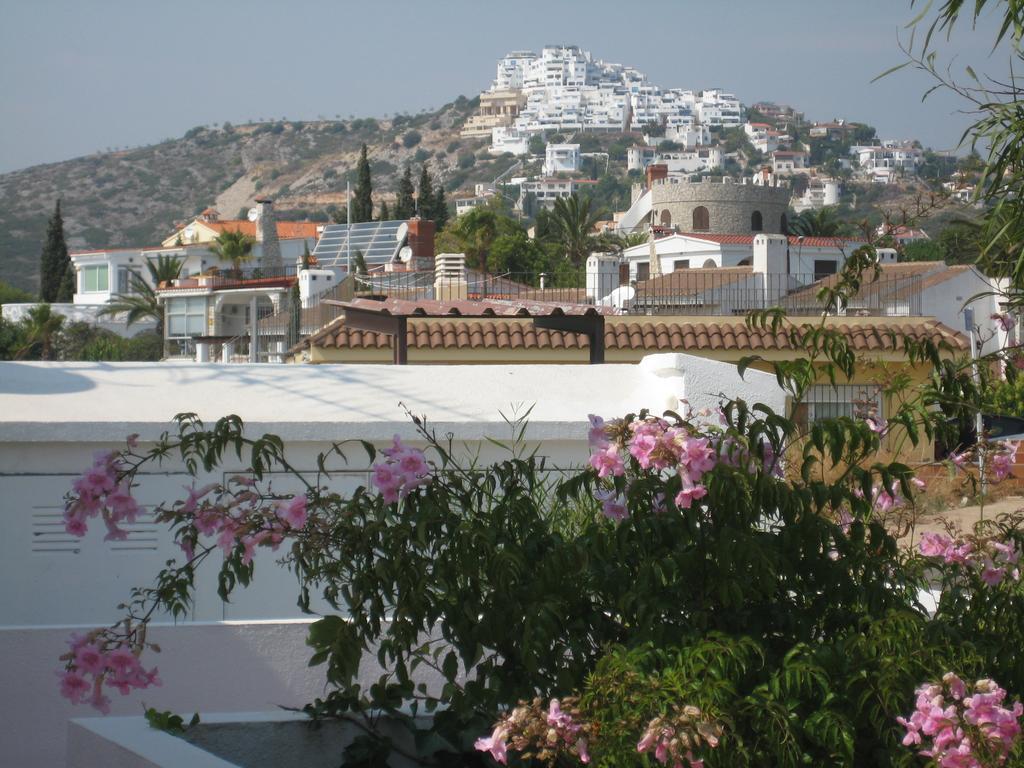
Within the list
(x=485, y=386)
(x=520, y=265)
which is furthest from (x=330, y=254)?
(x=485, y=386)

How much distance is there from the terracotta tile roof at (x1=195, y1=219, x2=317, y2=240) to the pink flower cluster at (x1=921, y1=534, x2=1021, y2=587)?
87.6m

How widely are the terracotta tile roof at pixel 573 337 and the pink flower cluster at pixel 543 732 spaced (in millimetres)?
17410

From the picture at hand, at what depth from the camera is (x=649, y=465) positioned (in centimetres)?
399

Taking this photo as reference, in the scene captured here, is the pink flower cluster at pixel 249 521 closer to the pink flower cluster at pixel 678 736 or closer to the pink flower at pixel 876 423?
the pink flower cluster at pixel 678 736

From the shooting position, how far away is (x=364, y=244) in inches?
2584

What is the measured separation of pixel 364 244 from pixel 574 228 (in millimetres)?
14982

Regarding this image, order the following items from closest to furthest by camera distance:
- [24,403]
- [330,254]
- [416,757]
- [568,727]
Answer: [568,727]
[416,757]
[24,403]
[330,254]

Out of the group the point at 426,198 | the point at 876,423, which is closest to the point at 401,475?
the point at 876,423

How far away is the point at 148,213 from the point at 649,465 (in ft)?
618

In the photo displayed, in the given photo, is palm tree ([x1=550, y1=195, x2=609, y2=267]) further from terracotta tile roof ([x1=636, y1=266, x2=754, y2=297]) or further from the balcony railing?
terracotta tile roof ([x1=636, y1=266, x2=754, y2=297])

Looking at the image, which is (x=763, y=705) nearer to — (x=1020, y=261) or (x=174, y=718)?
(x=1020, y=261)

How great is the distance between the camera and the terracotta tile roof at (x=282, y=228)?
92.9 metres

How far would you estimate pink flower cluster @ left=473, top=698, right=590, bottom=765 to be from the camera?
3.49 meters

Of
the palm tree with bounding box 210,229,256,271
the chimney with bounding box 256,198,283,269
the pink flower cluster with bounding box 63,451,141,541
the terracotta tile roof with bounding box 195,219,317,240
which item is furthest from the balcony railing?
the pink flower cluster with bounding box 63,451,141,541
